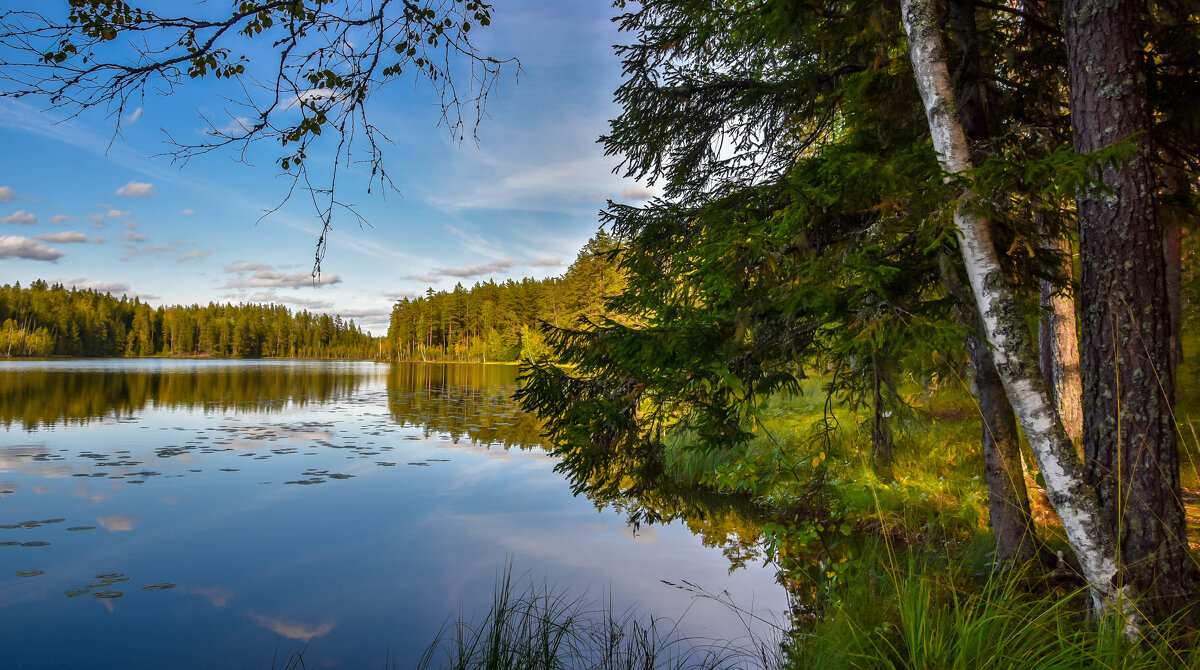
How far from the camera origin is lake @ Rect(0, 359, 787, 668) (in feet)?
17.5

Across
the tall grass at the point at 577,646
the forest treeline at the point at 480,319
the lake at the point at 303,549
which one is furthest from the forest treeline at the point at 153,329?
the tall grass at the point at 577,646

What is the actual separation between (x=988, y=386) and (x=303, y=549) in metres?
7.82

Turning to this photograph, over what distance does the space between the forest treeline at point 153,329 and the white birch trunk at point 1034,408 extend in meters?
105

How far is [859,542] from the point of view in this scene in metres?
7.23

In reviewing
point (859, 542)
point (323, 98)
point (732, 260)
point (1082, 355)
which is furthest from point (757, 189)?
point (859, 542)

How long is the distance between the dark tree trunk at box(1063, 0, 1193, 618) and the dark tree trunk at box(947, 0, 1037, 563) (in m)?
0.96

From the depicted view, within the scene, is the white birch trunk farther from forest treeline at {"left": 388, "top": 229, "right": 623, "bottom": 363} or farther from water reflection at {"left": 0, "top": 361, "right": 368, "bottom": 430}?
forest treeline at {"left": 388, "top": 229, "right": 623, "bottom": 363}

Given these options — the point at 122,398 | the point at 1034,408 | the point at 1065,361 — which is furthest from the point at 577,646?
Answer: the point at 122,398

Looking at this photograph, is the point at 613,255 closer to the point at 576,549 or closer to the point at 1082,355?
the point at 1082,355

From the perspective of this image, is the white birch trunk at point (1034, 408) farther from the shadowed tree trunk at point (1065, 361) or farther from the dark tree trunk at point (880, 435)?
the shadowed tree trunk at point (1065, 361)

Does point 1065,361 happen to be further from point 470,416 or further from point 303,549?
point 470,416

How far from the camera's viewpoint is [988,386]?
13.9ft

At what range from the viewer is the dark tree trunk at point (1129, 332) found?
2.86 m

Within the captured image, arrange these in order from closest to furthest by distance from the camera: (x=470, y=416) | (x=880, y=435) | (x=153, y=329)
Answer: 1. (x=880, y=435)
2. (x=470, y=416)
3. (x=153, y=329)
